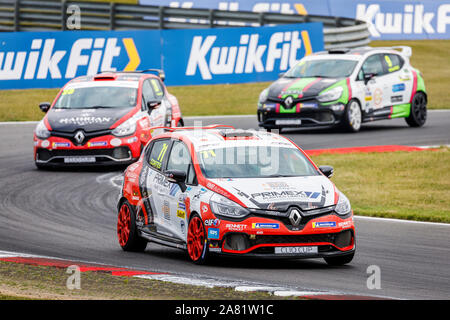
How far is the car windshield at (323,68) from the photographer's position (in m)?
23.7

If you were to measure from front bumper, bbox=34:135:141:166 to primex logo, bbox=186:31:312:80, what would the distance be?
1144 cm

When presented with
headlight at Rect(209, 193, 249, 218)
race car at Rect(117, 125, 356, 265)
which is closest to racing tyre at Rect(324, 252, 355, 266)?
race car at Rect(117, 125, 356, 265)

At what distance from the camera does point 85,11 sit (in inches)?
1489

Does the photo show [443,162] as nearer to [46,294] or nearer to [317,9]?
[46,294]

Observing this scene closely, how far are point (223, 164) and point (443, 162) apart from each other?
354 inches

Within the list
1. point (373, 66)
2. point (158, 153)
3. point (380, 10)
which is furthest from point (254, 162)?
point (380, 10)

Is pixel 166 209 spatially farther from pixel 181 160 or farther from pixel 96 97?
pixel 96 97

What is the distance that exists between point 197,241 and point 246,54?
2054 centimetres

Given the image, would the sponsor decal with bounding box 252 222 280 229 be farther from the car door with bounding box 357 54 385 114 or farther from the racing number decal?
the car door with bounding box 357 54 385 114

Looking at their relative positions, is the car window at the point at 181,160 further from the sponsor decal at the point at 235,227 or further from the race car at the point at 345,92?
the race car at the point at 345,92

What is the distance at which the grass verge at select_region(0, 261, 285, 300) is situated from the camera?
8.52m

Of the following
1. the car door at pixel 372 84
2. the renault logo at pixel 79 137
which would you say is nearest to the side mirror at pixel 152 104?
the renault logo at pixel 79 137

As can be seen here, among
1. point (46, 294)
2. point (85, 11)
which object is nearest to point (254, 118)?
point (85, 11)
